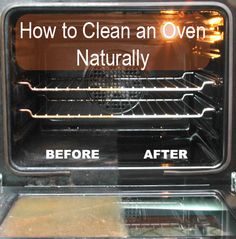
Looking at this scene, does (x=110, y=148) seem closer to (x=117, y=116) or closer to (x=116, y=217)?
(x=117, y=116)

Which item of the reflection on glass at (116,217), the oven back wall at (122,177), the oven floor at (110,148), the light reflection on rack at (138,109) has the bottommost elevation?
the reflection on glass at (116,217)

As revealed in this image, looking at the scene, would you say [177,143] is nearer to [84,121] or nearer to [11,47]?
[84,121]

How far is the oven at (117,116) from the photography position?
143 cm

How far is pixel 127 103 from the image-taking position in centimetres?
181

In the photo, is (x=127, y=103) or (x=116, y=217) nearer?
(x=116, y=217)

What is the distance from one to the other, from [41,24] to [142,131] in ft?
1.71

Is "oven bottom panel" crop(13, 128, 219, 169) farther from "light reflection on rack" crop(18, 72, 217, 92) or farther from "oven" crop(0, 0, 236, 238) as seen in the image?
"light reflection on rack" crop(18, 72, 217, 92)

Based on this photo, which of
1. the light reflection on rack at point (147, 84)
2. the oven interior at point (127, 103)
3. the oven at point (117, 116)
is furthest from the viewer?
the light reflection on rack at point (147, 84)

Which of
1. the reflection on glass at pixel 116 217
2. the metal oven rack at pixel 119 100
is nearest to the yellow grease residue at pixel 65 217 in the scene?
the reflection on glass at pixel 116 217

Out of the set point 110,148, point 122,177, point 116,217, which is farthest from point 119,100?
point 116,217

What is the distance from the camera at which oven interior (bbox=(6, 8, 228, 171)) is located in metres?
1.56

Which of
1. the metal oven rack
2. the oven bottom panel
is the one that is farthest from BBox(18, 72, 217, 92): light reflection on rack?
the oven bottom panel

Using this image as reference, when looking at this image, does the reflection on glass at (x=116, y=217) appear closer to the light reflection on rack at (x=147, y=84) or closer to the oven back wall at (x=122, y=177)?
the oven back wall at (x=122, y=177)

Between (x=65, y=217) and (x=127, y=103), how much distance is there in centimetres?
54
